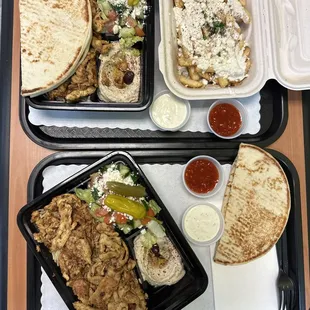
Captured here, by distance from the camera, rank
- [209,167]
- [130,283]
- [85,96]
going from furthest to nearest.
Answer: [209,167] → [85,96] → [130,283]

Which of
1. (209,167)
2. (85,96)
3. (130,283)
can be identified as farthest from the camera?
(209,167)

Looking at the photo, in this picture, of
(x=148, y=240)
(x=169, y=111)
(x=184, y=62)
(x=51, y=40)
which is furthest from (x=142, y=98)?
(x=148, y=240)

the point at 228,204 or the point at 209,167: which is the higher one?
the point at 209,167

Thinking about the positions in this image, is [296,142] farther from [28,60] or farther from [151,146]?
[28,60]

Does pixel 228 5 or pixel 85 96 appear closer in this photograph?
pixel 85 96

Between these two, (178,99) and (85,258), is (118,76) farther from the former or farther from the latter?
(85,258)

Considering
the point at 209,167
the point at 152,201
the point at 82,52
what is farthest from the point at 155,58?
the point at 152,201
